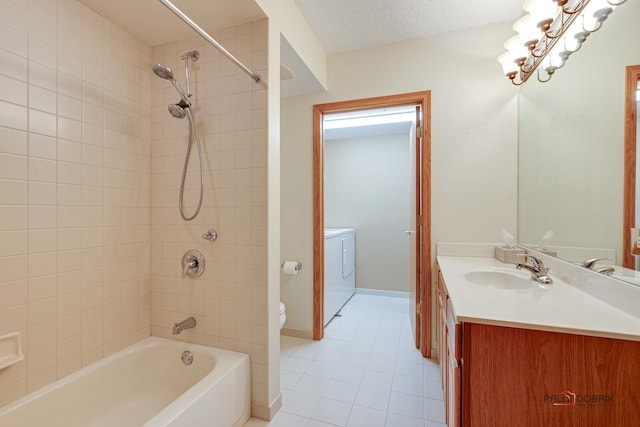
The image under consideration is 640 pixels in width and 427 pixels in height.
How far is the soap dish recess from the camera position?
108 cm

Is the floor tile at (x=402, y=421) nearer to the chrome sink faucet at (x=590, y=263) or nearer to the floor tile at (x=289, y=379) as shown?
the floor tile at (x=289, y=379)

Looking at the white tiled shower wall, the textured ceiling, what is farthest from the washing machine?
the textured ceiling

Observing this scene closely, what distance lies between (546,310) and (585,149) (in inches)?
32.7

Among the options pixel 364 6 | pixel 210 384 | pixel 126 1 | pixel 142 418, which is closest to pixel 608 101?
pixel 364 6

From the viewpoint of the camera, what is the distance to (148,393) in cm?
148

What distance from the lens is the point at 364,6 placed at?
1.76 m

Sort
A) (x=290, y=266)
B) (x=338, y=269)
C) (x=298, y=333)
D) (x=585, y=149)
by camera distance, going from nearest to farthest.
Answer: (x=585, y=149)
(x=290, y=266)
(x=298, y=333)
(x=338, y=269)

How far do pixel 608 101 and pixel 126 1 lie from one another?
227cm

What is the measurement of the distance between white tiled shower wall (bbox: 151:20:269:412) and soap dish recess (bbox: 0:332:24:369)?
0.63m

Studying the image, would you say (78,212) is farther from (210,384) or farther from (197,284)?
(210,384)

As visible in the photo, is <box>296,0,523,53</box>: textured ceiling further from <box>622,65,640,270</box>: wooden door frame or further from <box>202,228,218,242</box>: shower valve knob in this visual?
<box>202,228,218,242</box>: shower valve knob

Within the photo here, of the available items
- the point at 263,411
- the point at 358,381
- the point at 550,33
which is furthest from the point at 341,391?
the point at 550,33

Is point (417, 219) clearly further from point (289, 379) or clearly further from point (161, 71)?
point (161, 71)

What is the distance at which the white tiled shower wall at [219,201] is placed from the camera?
1.47 meters
